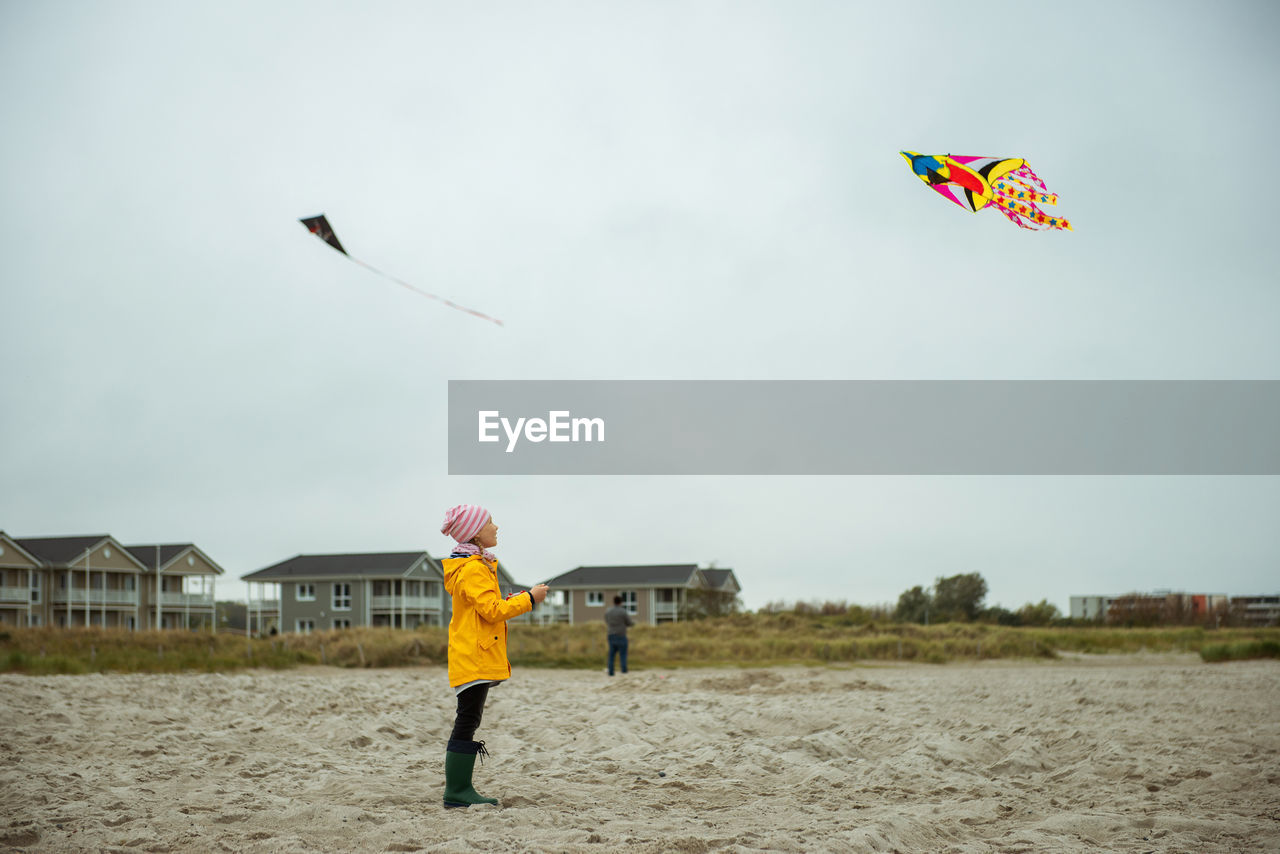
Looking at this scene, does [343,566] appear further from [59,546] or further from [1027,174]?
[1027,174]

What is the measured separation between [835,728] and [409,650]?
18.1 meters

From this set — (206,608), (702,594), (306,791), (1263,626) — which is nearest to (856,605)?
(702,594)

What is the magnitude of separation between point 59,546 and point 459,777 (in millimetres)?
47545

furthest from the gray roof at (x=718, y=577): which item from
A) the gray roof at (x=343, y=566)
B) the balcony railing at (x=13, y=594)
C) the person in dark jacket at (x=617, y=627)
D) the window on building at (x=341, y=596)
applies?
the person in dark jacket at (x=617, y=627)

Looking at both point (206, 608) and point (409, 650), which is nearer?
point (409, 650)

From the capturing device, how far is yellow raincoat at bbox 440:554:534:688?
5.37 m

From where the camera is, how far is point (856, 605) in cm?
4162

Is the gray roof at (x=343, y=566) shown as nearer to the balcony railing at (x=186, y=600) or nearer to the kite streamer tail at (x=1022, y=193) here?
the balcony railing at (x=186, y=600)

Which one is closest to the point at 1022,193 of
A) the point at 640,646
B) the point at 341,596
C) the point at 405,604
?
the point at 640,646

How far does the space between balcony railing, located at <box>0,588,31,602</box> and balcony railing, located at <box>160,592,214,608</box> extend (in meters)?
6.17

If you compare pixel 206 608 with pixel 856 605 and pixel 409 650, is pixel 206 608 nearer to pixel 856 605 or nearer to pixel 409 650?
pixel 409 650

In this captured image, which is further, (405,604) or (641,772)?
A: (405,604)

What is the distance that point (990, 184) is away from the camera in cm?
677

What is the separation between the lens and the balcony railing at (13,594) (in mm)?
41531
